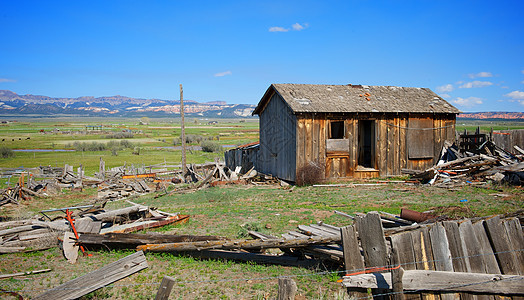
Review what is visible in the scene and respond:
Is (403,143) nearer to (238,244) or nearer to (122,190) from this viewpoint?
(238,244)

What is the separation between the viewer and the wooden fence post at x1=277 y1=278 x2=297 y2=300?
436 cm

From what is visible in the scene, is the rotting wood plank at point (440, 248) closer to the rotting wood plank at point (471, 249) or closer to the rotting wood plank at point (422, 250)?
the rotting wood plank at point (422, 250)

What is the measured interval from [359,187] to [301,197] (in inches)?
138

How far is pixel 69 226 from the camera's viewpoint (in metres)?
10.1

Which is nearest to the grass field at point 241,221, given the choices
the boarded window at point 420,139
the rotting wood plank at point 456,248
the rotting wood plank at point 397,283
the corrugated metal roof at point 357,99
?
the rotting wood plank at point 397,283

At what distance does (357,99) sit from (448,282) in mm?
16642

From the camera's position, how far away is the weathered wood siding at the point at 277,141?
762 inches

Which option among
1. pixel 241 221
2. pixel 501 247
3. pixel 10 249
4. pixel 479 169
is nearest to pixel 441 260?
pixel 501 247

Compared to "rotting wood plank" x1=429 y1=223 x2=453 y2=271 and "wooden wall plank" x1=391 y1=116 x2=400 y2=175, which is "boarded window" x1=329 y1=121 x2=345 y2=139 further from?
"rotting wood plank" x1=429 y1=223 x2=453 y2=271

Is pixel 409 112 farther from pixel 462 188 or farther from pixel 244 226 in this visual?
pixel 244 226

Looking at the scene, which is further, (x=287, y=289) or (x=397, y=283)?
(x=397, y=283)

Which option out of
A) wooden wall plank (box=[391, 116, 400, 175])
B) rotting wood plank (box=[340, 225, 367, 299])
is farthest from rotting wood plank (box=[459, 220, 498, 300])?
wooden wall plank (box=[391, 116, 400, 175])

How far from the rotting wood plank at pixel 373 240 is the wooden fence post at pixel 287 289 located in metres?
1.41

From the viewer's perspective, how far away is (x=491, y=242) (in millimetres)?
5379
